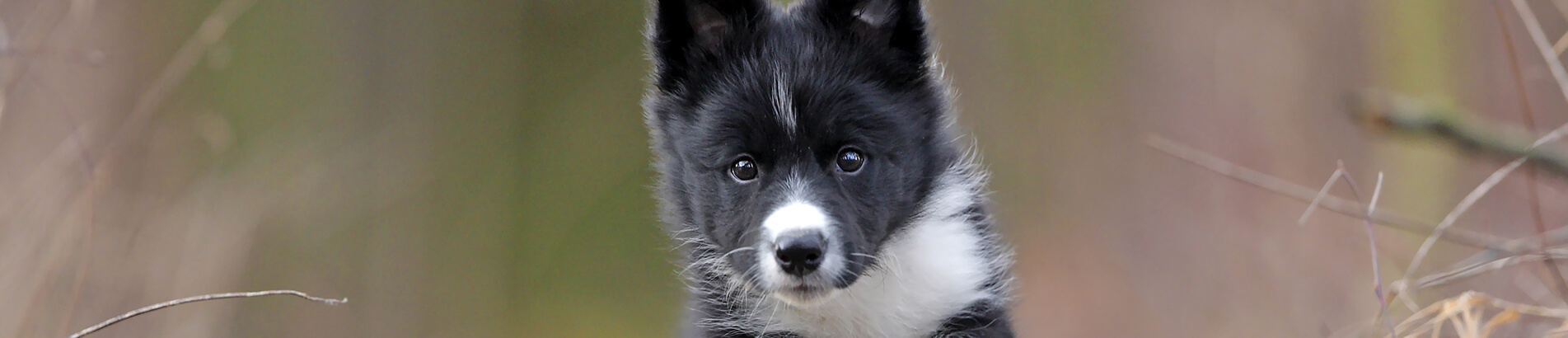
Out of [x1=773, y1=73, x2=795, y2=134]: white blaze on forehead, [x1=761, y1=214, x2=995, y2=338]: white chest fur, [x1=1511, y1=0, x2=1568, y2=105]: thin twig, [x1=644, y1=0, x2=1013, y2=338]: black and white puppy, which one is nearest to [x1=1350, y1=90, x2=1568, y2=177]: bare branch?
[x1=1511, y1=0, x2=1568, y2=105]: thin twig

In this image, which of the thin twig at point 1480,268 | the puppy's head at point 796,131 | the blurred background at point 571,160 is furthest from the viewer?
the blurred background at point 571,160

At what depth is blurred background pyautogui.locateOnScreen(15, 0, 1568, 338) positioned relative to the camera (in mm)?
4008

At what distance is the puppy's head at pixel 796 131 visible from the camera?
259 cm

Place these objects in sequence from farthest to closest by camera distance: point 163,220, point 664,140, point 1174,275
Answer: point 1174,275 < point 163,220 < point 664,140

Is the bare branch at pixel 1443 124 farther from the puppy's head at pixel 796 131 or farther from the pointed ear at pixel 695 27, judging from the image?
the pointed ear at pixel 695 27

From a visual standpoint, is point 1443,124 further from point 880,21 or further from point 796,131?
point 796,131

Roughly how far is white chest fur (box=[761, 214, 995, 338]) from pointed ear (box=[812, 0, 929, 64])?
443 mm

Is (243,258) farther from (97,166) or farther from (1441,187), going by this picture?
(1441,187)

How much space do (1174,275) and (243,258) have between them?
430 centimetres

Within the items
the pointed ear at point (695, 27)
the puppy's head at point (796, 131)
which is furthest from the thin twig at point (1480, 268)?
the pointed ear at point (695, 27)

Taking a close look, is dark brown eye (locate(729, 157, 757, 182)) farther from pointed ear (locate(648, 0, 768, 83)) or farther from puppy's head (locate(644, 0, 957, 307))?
pointed ear (locate(648, 0, 768, 83))

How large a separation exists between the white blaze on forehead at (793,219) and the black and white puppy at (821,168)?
19 millimetres

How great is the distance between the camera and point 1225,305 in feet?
18.3

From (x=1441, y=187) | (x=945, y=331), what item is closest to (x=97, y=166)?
(x=945, y=331)
